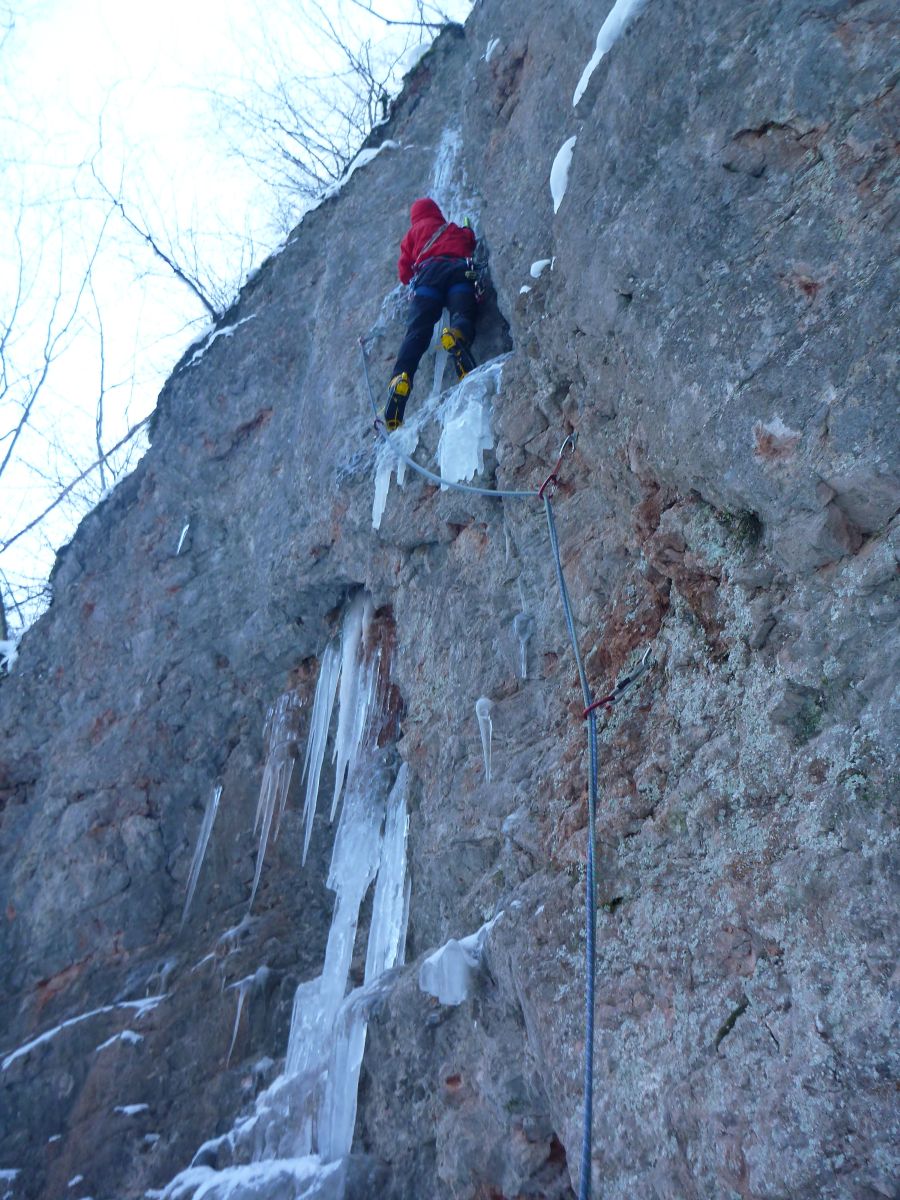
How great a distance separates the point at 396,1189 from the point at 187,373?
5713 millimetres

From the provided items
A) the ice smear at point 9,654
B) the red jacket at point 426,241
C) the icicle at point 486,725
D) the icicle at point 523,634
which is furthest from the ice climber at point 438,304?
the ice smear at point 9,654

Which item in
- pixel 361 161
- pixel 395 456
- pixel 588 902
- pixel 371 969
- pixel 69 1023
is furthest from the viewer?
pixel 361 161

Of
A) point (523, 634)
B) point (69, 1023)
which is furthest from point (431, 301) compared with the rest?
point (69, 1023)

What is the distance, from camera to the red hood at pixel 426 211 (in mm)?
5527

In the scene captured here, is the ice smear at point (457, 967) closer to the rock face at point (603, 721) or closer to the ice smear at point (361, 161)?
the rock face at point (603, 721)

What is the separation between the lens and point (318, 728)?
5.16m

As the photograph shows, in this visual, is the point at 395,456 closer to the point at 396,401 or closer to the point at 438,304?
the point at 396,401

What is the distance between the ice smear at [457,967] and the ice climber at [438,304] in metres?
2.74

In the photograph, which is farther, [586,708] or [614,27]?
[614,27]

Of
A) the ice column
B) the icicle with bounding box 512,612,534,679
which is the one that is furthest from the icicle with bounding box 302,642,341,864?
the icicle with bounding box 512,612,534,679

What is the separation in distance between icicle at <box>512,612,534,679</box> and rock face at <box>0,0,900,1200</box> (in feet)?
0.12

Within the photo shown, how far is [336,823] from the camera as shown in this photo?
4820mm

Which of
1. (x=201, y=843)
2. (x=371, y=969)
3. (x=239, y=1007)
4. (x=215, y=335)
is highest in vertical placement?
(x=215, y=335)

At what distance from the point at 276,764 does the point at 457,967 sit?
2.55 m
